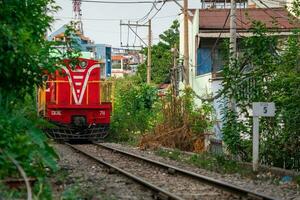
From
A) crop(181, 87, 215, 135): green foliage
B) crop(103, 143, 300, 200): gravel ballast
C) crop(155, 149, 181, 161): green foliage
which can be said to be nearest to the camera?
crop(103, 143, 300, 200): gravel ballast

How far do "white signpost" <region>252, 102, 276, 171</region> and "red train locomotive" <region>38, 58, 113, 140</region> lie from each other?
36.6ft

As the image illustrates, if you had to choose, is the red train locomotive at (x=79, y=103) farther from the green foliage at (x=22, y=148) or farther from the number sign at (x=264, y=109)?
the green foliage at (x=22, y=148)

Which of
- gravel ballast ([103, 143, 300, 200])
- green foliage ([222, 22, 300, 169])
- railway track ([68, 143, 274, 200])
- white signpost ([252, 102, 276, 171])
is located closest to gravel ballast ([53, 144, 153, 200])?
railway track ([68, 143, 274, 200])

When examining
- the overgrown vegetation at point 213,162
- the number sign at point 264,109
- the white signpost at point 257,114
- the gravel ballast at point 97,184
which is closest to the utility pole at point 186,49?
the overgrown vegetation at point 213,162

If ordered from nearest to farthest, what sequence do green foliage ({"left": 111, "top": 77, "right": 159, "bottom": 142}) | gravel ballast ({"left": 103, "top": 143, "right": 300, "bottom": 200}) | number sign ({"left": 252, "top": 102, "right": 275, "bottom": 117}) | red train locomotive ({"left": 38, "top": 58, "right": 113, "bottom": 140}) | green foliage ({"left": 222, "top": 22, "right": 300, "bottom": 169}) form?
gravel ballast ({"left": 103, "top": 143, "right": 300, "bottom": 200})
number sign ({"left": 252, "top": 102, "right": 275, "bottom": 117})
green foliage ({"left": 222, "top": 22, "right": 300, "bottom": 169})
red train locomotive ({"left": 38, "top": 58, "right": 113, "bottom": 140})
green foliage ({"left": 111, "top": 77, "right": 159, "bottom": 142})

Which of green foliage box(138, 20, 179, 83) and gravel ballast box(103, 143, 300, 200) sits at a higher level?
green foliage box(138, 20, 179, 83)

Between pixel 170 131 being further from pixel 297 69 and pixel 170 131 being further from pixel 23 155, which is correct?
pixel 23 155

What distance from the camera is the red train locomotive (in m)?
23.5

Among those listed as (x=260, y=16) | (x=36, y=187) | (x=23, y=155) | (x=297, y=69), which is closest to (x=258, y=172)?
(x=297, y=69)

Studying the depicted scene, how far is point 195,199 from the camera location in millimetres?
9422

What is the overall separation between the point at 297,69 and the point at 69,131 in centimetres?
1217

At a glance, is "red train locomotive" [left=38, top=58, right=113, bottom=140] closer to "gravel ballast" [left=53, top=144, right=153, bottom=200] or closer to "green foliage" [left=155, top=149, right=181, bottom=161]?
"green foliage" [left=155, top=149, right=181, bottom=161]

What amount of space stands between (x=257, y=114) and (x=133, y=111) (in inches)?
706

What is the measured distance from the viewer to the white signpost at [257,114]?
1324cm
